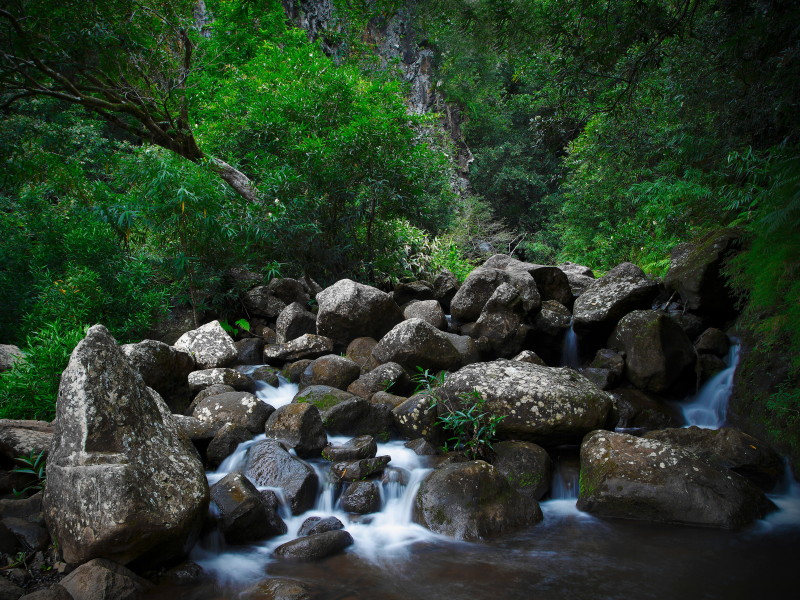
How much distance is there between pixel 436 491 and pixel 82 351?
3.21 metres

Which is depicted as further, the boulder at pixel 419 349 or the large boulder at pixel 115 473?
the boulder at pixel 419 349

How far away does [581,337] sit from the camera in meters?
8.09

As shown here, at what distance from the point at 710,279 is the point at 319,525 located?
6.60 metres

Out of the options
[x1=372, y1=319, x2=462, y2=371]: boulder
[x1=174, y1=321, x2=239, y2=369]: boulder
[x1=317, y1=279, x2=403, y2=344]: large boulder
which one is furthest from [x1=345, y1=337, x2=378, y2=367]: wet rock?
[x1=174, y1=321, x2=239, y2=369]: boulder

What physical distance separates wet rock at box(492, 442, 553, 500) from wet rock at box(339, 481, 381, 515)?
1.30m

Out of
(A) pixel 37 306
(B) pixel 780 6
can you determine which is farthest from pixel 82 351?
(B) pixel 780 6

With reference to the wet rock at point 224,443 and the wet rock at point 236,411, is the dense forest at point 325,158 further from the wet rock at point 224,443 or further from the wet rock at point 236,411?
the wet rock at point 224,443

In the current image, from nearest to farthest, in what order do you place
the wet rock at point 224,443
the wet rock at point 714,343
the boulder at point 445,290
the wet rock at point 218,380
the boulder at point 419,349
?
the wet rock at point 224,443 → the wet rock at point 218,380 → the wet rock at point 714,343 → the boulder at point 419,349 → the boulder at point 445,290

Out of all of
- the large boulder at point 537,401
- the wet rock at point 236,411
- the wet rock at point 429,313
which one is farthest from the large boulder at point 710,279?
the wet rock at point 236,411

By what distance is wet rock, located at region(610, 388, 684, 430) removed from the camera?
6242 mm

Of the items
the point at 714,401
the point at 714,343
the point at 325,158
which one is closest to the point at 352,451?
the point at 714,401

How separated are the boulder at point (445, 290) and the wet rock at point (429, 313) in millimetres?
1679

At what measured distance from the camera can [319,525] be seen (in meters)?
4.19

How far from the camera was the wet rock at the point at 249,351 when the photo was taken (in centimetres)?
812
